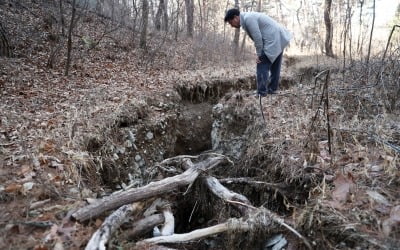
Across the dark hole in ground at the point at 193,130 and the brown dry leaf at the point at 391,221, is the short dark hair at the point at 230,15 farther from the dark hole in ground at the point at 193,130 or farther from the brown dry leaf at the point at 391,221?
the brown dry leaf at the point at 391,221

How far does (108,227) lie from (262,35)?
12.8 feet

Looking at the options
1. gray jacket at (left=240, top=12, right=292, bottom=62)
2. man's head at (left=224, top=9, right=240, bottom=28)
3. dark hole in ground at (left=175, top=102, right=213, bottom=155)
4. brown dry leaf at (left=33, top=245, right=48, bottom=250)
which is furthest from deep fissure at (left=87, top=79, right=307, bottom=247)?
brown dry leaf at (left=33, top=245, right=48, bottom=250)

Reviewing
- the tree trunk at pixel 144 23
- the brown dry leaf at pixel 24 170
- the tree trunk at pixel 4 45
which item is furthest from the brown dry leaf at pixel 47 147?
the tree trunk at pixel 144 23

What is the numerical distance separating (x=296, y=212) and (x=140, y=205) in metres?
1.42

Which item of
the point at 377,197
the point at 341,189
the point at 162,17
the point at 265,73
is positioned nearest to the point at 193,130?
the point at 265,73

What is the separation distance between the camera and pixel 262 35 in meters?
4.99

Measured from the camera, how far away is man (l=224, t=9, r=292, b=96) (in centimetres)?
484

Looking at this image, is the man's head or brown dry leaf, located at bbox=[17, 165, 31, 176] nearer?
brown dry leaf, located at bbox=[17, 165, 31, 176]

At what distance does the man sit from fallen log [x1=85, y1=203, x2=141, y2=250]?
10.3 feet

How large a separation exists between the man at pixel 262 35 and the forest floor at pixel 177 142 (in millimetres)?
544

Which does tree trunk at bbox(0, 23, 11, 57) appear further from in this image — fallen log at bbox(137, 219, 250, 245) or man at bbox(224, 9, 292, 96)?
fallen log at bbox(137, 219, 250, 245)

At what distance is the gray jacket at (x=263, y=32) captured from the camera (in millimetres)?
4848

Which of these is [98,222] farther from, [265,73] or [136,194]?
[265,73]

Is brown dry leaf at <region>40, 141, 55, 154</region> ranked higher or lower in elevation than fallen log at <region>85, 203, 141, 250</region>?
higher
